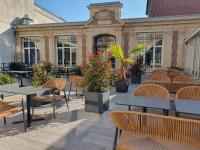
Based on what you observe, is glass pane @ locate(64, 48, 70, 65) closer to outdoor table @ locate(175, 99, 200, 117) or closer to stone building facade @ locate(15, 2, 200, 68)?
stone building facade @ locate(15, 2, 200, 68)

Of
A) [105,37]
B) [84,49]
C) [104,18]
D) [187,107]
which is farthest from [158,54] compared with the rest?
[187,107]

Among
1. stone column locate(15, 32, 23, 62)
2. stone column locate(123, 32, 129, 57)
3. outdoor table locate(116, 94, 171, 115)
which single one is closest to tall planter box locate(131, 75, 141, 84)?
stone column locate(123, 32, 129, 57)

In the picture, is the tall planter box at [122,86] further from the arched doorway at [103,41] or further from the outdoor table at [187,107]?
the arched doorway at [103,41]

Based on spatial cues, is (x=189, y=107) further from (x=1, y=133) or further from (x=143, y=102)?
(x=1, y=133)

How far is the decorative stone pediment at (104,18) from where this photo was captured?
13094 mm

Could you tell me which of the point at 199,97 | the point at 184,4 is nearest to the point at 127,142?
the point at 199,97

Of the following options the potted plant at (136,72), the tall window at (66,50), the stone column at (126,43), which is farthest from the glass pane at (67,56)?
the potted plant at (136,72)

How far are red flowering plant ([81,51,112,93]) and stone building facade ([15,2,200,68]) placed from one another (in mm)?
8442

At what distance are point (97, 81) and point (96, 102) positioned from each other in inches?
21.9

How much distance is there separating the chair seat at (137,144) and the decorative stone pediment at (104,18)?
11.6 m

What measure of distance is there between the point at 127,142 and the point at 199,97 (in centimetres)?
194

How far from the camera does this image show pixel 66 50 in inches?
600

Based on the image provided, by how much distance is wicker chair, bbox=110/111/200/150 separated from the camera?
177 centimetres

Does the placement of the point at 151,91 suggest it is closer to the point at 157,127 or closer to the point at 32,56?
the point at 157,127
